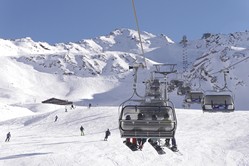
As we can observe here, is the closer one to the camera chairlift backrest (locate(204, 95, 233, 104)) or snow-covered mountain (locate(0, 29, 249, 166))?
chairlift backrest (locate(204, 95, 233, 104))

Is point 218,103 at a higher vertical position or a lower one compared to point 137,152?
higher

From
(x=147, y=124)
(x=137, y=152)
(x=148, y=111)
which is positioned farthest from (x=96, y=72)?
(x=147, y=124)

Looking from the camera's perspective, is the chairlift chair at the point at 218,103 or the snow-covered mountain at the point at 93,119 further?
the snow-covered mountain at the point at 93,119

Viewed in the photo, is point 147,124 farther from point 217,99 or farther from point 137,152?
point 137,152

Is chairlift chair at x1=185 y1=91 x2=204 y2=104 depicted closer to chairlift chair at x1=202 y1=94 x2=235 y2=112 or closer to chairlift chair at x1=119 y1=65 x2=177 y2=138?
chairlift chair at x1=202 y1=94 x2=235 y2=112

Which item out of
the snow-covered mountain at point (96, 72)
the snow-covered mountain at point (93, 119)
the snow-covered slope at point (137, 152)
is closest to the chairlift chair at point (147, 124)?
the snow-covered slope at point (137, 152)

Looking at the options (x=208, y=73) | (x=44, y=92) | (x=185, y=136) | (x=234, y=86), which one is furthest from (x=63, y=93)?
(x=185, y=136)

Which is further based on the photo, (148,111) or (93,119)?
(93,119)

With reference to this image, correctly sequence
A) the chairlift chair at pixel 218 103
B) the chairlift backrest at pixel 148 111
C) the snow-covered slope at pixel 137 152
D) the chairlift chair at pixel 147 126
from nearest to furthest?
the chairlift chair at pixel 147 126
the chairlift backrest at pixel 148 111
the chairlift chair at pixel 218 103
the snow-covered slope at pixel 137 152

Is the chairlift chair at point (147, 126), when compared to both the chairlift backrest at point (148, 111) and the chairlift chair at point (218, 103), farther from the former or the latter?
the chairlift chair at point (218, 103)

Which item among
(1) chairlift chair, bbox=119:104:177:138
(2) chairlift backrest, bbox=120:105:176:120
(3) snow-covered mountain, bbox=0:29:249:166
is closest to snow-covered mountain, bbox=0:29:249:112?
(3) snow-covered mountain, bbox=0:29:249:166

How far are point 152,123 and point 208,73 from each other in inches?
3959

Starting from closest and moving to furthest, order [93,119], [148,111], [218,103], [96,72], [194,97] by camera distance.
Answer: [148,111]
[218,103]
[194,97]
[93,119]
[96,72]

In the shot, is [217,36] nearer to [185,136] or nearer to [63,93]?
[63,93]
